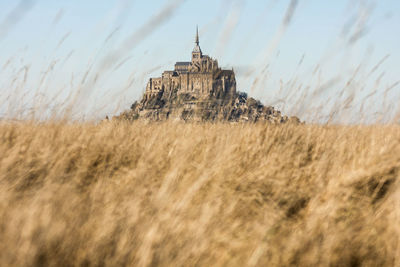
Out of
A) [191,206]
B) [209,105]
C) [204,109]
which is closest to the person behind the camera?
[191,206]

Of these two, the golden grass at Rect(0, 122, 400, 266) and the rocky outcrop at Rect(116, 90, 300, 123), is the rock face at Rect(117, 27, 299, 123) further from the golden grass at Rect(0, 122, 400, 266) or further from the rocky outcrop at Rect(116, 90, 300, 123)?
the golden grass at Rect(0, 122, 400, 266)

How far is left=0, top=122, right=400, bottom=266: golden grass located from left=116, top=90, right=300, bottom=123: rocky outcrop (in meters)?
0.96

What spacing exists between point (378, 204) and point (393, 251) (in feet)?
1.24

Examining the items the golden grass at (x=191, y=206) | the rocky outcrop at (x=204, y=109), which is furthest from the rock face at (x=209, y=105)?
the golden grass at (x=191, y=206)

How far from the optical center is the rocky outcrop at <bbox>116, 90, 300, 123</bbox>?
3287mm

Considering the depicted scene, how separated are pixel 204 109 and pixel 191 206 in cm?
214

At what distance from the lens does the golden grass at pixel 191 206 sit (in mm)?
1146

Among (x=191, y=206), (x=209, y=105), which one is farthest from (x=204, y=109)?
(x=191, y=206)

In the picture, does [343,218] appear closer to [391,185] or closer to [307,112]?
[391,185]

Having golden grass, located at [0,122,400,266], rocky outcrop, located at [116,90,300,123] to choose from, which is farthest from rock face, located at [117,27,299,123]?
golden grass, located at [0,122,400,266]

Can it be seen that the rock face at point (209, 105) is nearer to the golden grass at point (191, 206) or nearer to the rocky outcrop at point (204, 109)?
the rocky outcrop at point (204, 109)

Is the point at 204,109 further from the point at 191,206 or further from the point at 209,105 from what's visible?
the point at 191,206

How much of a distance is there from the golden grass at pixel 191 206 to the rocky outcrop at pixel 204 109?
0.96 meters

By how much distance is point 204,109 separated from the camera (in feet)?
11.7
